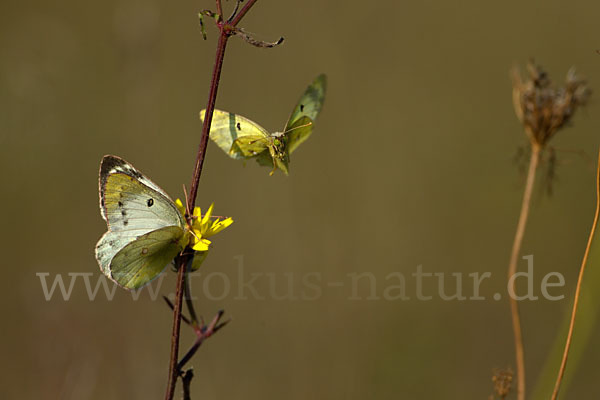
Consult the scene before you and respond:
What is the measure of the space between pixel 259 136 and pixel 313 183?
3865 mm

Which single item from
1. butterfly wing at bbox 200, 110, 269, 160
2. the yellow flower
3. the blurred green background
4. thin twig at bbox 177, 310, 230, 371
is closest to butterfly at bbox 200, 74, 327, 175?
butterfly wing at bbox 200, 110, 269, 160

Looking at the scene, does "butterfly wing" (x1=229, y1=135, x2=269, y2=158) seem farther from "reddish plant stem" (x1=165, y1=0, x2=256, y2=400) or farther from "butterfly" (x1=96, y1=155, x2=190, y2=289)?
"reddish plant stem" (x1=165, y1=0, x2=256, y2=400)

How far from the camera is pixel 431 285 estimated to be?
5539 mm

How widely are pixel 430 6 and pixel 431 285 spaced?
3200mm

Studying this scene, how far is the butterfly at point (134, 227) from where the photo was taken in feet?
5.54

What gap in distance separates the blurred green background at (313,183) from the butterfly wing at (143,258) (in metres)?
1.99

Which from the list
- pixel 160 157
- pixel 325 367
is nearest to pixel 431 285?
pixel 325 367

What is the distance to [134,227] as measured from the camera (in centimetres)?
183

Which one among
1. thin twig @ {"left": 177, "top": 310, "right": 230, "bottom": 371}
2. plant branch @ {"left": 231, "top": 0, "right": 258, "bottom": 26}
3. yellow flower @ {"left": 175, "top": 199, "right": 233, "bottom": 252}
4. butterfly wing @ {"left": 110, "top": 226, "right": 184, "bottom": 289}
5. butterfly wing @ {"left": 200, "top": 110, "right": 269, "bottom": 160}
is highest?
plant branch @ {"left": 231, "top": 0, "right": 258, "bottom": 26}

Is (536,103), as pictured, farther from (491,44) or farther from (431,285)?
(491,44)

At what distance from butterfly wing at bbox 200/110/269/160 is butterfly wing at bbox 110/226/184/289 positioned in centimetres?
36

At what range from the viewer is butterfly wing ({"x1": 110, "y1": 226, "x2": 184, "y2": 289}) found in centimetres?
169

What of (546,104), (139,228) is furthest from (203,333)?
(546,104)

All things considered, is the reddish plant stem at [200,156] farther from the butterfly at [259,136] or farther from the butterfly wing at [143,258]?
the butterfly at [259,136]
